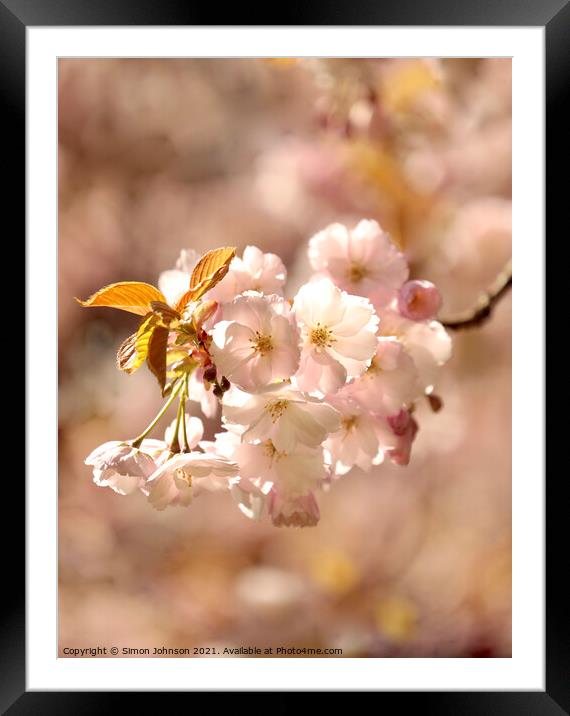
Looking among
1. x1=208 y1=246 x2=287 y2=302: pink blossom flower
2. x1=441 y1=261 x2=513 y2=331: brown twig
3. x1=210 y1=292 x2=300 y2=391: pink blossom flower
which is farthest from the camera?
x1=441 y1=261 x2=513 y2=331: brown twig

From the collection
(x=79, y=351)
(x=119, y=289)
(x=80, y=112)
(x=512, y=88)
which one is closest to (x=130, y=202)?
(x=80, y=112)

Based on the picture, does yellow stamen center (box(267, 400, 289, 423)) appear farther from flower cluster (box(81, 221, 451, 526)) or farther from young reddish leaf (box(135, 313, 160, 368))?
young reddish leaf (box(135, 313, 160, 368))

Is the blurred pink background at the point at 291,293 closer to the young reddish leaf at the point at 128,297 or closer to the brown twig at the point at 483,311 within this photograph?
the brown twig at the point at 483,311

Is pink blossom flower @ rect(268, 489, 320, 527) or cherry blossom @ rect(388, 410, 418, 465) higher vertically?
cherry blossom @ rect(388, 410, 418, 465)

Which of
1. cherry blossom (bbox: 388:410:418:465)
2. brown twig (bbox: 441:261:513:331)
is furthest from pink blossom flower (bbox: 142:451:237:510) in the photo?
brown twig (bbox: 441:261:513:331)

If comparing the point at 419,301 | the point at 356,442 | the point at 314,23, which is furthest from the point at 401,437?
the point at 314,23

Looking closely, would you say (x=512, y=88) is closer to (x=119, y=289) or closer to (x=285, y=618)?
(x=119, y=289)

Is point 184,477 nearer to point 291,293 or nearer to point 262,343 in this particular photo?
point 262,343
